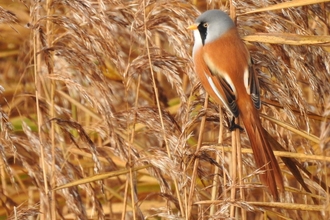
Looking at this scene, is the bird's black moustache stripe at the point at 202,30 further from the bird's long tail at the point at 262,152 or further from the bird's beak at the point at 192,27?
the bird's long tail at the point at 262,152

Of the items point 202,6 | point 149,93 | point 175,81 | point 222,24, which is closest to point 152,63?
point 175,81

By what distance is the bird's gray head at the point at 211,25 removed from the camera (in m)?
2.35

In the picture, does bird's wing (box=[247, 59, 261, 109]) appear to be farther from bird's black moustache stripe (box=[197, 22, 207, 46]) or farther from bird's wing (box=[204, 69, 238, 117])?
bird's black moustache stripe (box=[197, 22, 207, 46])

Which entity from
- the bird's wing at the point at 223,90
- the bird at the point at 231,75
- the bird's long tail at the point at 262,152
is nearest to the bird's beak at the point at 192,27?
the bird at the point at 231,75

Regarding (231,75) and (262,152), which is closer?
(262,152)

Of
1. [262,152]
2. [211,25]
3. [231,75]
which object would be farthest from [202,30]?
[262,152]

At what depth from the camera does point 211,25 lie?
2.48m

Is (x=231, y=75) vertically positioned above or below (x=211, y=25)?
below

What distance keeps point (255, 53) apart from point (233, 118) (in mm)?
261

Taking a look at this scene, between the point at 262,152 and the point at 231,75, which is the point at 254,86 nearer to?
the point at 231,75

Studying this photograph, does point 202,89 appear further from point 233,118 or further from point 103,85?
point 103,85

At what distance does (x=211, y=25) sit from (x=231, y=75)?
22cm

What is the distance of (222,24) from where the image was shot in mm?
2395

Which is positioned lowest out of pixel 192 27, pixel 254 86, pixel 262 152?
pixel 262 152
